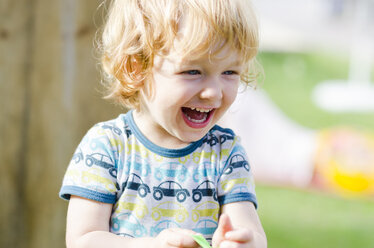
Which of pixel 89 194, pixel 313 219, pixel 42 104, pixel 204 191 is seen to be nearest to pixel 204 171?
pixel 204 191

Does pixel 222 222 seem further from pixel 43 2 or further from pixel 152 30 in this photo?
pixel 43 2

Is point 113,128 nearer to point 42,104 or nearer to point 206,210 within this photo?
point 206,210

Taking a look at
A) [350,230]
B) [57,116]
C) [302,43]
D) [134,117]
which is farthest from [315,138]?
[302,43]

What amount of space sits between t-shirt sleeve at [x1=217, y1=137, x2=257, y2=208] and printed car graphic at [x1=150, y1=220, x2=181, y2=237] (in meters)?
0.12

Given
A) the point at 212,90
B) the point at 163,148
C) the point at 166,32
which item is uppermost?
the point at 166,32

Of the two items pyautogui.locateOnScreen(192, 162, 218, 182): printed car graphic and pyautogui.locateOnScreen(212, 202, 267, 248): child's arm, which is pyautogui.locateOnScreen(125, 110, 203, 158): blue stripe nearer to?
pyautogui.locateOnScreen(192, 162, 218, 182): printed car graphic

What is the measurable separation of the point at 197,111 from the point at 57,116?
2.67ft

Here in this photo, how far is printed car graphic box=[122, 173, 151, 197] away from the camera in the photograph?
1.40 meters

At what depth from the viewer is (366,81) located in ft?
33.1

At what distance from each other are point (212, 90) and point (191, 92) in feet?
0.15

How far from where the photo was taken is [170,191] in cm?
141

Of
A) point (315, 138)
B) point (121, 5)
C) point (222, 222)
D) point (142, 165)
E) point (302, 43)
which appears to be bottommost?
point (222, 222)

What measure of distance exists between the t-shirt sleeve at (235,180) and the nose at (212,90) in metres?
0.19

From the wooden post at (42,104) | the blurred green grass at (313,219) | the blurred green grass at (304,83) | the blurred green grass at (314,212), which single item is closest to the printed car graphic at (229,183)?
the wooden post at (42,104)
